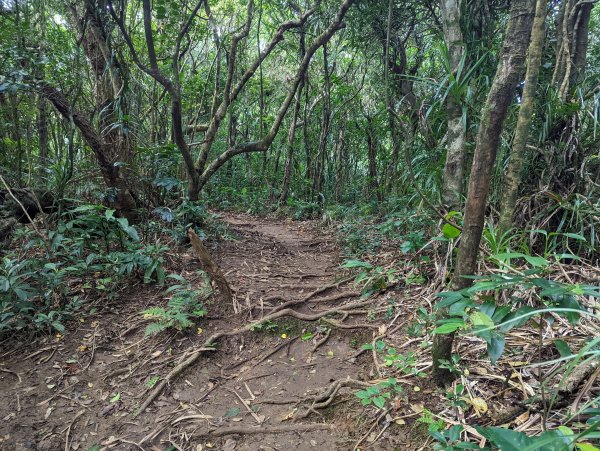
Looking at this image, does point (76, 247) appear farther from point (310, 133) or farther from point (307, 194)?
point (310, 133)

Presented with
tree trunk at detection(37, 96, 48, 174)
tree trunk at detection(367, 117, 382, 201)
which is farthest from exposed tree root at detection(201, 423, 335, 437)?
tree trunk at detection(367, 117, 382, 201)

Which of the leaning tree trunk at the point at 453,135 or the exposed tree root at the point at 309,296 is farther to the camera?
the exposed tree root at the point at 309,296

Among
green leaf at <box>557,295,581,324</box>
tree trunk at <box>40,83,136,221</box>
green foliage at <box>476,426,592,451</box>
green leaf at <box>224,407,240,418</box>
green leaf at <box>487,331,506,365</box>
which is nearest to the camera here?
green foliage at <box>476,426,592,451</box>

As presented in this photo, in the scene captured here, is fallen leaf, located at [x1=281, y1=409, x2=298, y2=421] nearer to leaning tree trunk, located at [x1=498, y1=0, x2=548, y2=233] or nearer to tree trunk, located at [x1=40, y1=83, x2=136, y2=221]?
leaning tree trunk, located at [x1=498, y1=0, x2=548, y2=233]

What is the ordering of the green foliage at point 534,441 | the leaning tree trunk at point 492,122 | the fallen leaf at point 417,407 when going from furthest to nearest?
the fallen leaf at point 417,407
the leaning tree trunk at point 492,122
the green foliage at point 534,441

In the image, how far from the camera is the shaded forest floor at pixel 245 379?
1861mm

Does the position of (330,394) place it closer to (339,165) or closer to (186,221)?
(186,221)

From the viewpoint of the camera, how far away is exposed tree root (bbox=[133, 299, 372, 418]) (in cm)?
243

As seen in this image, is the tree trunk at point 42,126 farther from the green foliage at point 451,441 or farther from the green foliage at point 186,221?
the green foliage at point 451,441

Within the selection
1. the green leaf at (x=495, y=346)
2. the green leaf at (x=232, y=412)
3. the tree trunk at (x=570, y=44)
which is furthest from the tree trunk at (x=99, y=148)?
the tree trunk at (x=570, y=44)

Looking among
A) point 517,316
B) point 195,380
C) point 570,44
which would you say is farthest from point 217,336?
point 570,44

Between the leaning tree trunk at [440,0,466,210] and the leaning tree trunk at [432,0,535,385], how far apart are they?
1260mm

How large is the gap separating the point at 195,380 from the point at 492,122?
241 centimetres

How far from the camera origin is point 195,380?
2.55 meters
